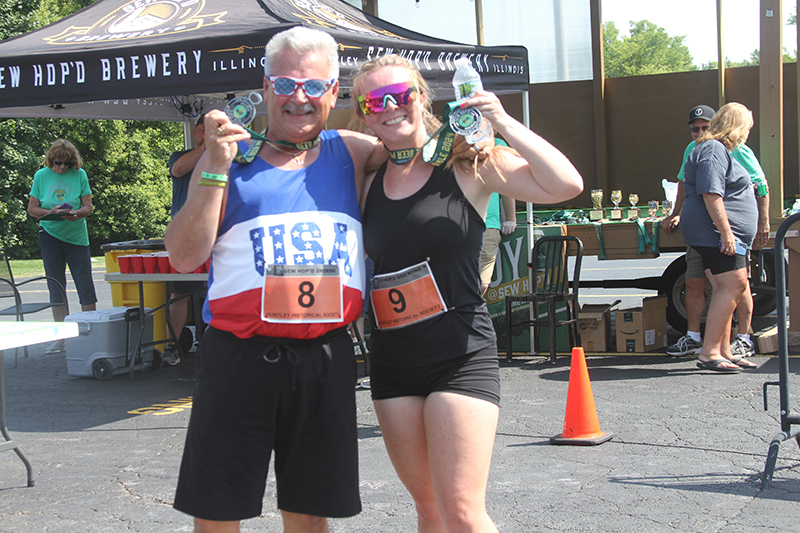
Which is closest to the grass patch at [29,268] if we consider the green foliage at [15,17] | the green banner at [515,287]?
the green foliage at [15,17]

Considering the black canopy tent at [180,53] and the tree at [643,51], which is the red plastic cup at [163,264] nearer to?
the black canopy tent at [180,53]

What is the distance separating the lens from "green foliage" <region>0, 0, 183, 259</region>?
2502 centimetres

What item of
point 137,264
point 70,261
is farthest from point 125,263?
point 70,261

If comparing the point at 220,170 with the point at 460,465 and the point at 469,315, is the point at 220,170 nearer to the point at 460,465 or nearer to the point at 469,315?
the point at 469,315

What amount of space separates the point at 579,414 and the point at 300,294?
2900mm

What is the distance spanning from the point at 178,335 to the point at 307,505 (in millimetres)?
5631

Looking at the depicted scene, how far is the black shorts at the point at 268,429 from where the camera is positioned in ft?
7.20

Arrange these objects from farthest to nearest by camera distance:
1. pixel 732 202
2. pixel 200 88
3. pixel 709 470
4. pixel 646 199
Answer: pixel 646 199 < pixel 732 202 < pixel 200 88 < pixel 709 470

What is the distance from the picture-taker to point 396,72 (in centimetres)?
240

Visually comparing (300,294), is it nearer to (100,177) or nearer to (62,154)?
(62,154)

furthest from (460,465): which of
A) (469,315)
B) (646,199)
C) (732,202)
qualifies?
(646,199)

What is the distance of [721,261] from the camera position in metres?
6.18

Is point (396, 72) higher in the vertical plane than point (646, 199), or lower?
higher

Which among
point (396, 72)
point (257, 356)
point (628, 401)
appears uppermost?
point (396, 72)
